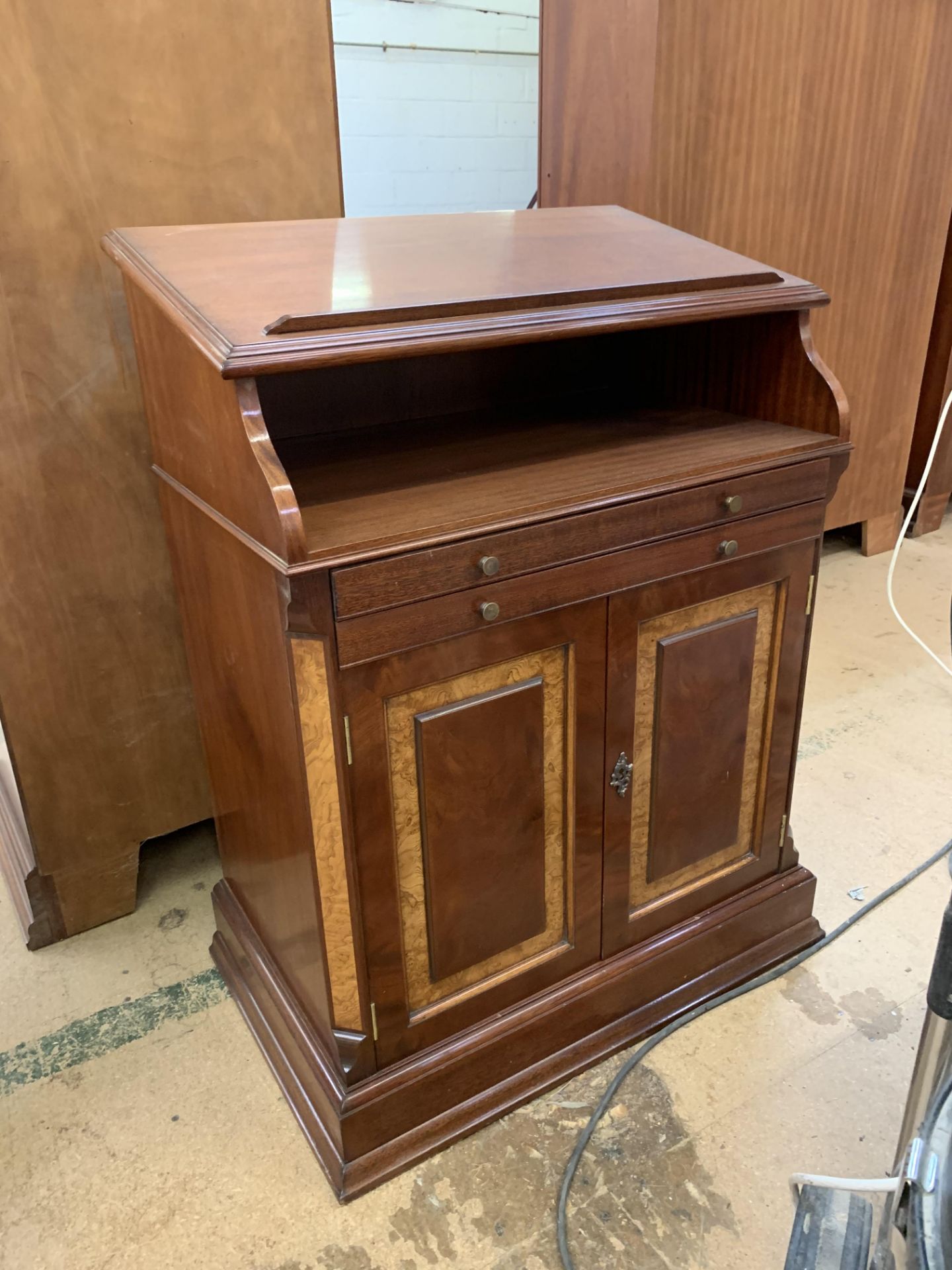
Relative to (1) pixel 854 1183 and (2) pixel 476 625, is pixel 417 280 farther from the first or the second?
(1) pixel 854 1183

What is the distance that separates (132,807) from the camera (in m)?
1.79

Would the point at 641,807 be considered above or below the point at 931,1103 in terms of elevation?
below

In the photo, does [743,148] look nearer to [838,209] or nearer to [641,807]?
[838,209]

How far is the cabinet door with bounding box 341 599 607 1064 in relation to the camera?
1.16 m

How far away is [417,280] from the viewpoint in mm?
1192

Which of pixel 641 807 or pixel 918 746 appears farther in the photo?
pixel 918 746

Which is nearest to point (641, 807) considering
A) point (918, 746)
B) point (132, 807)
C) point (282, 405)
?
point (282, 405)

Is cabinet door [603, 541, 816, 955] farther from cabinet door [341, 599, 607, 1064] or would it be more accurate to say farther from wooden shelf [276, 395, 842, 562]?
wooden shelf [276, 395, 842, 562]

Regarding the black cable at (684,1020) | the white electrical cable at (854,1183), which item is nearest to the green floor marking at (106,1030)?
the black cable at (684,1020)

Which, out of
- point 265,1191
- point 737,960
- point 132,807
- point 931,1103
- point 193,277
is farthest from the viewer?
point 132,807

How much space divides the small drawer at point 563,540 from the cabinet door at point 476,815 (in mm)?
77

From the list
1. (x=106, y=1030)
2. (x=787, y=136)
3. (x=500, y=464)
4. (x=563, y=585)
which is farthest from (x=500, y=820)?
(x=787, y=136)

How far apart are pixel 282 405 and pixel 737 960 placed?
1170 millimetres

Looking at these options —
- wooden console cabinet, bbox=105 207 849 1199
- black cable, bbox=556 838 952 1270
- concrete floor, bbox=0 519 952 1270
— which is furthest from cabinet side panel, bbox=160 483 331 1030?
black cable, bbox=556 838 952 1270
